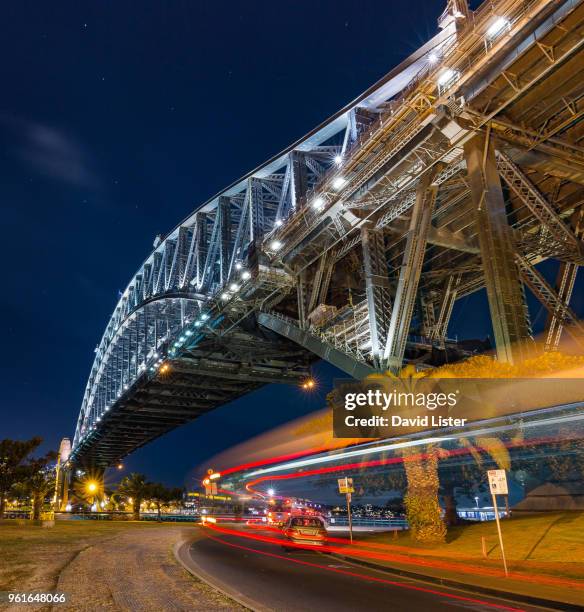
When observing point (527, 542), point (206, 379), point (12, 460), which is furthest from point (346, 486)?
point (206, 379)

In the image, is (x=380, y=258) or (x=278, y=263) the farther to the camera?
(x=278, y=263)

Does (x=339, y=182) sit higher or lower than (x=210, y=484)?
higher

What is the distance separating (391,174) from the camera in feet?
71.5

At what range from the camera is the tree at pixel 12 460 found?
1575 inches

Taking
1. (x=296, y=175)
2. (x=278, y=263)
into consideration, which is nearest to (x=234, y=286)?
(x=278, y=263)

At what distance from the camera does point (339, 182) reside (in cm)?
2353

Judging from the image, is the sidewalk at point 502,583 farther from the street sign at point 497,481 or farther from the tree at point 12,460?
the tree at point 12,460

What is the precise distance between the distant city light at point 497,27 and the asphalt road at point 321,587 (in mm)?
15397

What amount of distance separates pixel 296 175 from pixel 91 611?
90.0 ft

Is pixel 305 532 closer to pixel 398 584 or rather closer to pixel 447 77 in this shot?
pixel 398 584

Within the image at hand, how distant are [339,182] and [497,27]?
9.36 metres

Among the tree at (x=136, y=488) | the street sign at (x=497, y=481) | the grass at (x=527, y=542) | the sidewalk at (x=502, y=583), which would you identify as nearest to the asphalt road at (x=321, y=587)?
the sidewalk at (x=502, y=583)

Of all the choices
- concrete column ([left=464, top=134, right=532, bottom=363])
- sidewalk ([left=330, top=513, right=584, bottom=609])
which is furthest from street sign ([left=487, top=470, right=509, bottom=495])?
concrete column ([left=464, top=134, right=532, bottom=363])

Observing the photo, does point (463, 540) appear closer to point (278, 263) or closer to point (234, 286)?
point (278, 263)
